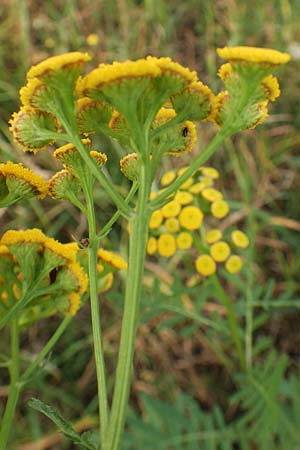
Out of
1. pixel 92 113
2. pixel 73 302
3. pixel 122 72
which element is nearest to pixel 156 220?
pixel 73 302

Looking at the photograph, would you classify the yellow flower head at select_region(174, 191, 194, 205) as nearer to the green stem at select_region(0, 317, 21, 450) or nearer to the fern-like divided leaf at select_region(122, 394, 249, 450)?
the fern-like divided leaf at select_region(122, 394, 249, 450)

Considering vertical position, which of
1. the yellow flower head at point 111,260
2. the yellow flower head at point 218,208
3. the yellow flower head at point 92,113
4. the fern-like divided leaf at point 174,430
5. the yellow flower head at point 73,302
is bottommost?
the fern-like divided leaf at point 174,430

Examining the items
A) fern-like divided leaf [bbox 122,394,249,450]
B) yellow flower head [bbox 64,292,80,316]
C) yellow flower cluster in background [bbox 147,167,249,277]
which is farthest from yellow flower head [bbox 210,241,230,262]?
yellow flower head [bbox 64,292,80,316]

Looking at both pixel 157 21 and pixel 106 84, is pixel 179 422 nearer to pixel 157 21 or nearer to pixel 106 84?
pixel 106 84

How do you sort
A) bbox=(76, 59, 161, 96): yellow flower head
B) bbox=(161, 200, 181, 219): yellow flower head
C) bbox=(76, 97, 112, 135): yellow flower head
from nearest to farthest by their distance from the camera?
bbox=(76, 59, 161, 96): yellow flower head < bbox=(76, 97, 112, 135): yellow flower head < bbox=(161, 200, 181, 219): yellow flower head

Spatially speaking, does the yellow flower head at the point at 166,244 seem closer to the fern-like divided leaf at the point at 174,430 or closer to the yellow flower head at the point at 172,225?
the yellow flower head at the point at 172,225

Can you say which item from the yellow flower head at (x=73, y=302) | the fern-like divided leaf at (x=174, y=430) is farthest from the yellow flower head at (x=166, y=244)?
the yellow flower head at (x=73, y=302)
